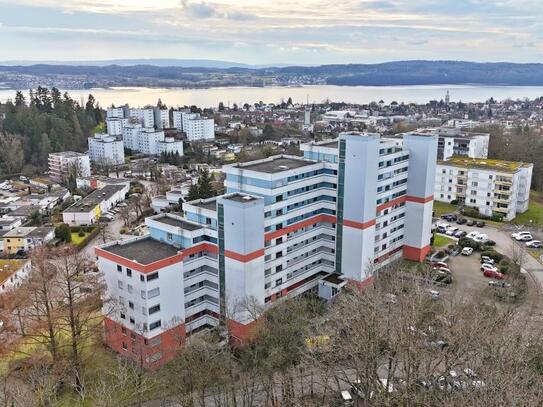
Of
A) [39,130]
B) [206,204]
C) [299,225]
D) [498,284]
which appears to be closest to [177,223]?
[206,204]

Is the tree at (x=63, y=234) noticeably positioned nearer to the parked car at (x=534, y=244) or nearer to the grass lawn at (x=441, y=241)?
the grass lawn at (x=441, y=241)

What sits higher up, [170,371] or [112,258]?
[112,258]

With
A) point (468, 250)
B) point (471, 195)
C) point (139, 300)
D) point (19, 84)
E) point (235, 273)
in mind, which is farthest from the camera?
point (19, 84)

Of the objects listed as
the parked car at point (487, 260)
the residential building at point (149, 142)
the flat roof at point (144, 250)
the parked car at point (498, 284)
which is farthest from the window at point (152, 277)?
the residential building at point (149, 142)

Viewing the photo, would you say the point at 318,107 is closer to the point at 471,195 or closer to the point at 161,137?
the point at 161,137

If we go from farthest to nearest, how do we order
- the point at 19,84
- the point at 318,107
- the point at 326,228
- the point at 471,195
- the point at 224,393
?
1. the point at 19,84
2. the point at 318,107
3. the point at 471,195
4. the point at 326,228
5. the point at 224,393

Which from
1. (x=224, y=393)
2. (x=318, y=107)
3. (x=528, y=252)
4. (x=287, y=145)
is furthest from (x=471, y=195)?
(x=318, y=107)

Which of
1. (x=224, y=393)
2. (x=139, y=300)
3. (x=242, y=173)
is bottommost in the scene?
(x=224, y=393)
